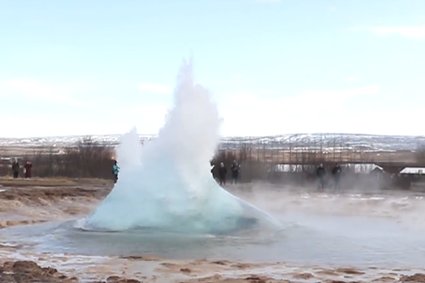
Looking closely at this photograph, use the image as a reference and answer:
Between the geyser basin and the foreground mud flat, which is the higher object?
the foreground mud flat

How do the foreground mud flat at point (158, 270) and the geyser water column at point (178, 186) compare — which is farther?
the geyser water column at point (178, 186)

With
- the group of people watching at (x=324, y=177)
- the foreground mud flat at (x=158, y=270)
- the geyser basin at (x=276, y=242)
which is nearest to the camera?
the foreground mud flat at (x=158, y=270)

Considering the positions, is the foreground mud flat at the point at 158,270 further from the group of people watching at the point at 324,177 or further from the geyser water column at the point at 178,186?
the group of people watching at the point at 324,177

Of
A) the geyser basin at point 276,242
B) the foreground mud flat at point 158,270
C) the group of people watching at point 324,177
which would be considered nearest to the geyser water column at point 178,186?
the geyser basin at point 276,242

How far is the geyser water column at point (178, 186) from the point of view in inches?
672

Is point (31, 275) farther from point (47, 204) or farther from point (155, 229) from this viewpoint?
point (47, 204)

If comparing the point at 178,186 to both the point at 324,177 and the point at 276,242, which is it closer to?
the point at 276,242

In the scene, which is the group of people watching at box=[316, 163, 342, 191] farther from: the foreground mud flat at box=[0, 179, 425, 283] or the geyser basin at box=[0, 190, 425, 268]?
the foreground mud flat at box=[0, 179, 425, 283]

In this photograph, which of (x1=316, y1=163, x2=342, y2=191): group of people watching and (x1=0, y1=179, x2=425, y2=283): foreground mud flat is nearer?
(x1=0, y1=179, x2=425, y2=283): foreground mud flat

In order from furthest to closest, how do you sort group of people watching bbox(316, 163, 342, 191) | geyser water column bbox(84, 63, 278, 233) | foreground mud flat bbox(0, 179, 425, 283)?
group of people watching bbox(316, 163, 342, 191) → geyser water column bbox(84, 63, 278, 233) → foreground mud flat bbox(0, 179, 425, 283)

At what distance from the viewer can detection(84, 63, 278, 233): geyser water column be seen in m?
17.1

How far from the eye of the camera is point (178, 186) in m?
17.7

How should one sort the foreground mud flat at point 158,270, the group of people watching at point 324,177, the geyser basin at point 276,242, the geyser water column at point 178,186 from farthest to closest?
1. the group of people watching at point 324,177
2. the geyser water column at point 178,186
3. the geyser basin at point 276,242
4. the foreground mud flat at point 158,270

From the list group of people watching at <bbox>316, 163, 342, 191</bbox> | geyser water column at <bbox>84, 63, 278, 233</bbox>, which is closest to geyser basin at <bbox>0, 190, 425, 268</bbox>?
geyser water column at <bbox>84, 63, 278, 233</bbox>
